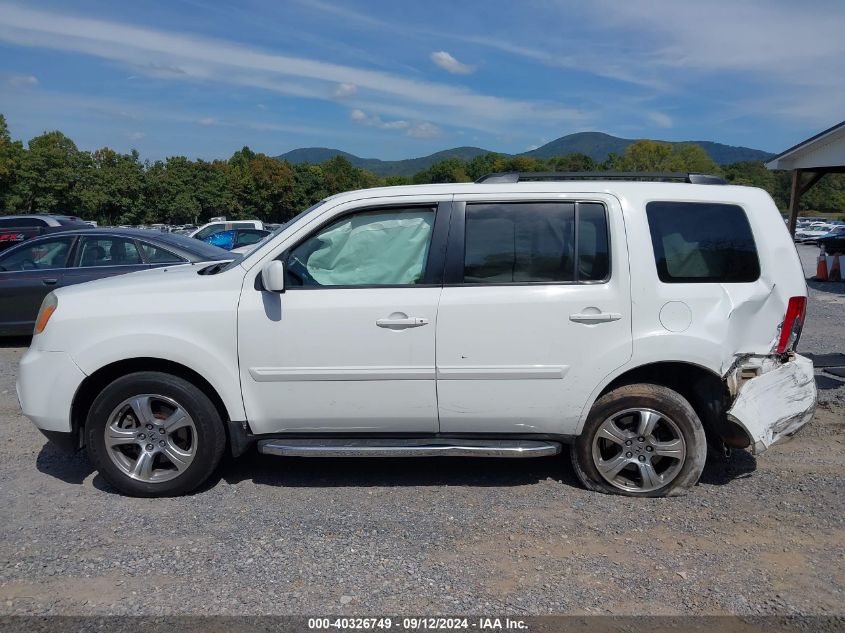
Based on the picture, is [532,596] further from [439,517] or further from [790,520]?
[790,520]

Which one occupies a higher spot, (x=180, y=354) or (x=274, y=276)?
(x=274, y=276)

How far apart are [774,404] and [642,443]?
2.71 ft

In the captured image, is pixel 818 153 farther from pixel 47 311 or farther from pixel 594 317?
pixel 47 311

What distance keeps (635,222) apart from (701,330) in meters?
0.76

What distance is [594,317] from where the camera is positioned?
4203 mm

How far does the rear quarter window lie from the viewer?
14.2ft

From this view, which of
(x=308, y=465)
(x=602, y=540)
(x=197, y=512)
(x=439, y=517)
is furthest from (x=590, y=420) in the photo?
(x=197, y=512)

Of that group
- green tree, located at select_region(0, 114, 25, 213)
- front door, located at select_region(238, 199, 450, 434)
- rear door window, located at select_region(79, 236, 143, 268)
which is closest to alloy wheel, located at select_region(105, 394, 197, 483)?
front door, located at select_region(238, 199, 450, 434)

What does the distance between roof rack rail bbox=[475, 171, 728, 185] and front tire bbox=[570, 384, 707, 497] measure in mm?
1367

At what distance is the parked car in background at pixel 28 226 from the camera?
1695 cm

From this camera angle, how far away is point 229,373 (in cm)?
429

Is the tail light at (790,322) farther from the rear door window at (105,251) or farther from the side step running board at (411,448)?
the rear door window at (105,251)

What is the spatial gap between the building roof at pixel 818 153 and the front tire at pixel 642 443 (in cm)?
1844

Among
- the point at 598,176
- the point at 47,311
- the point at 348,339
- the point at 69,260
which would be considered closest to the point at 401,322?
the point at 348,339
